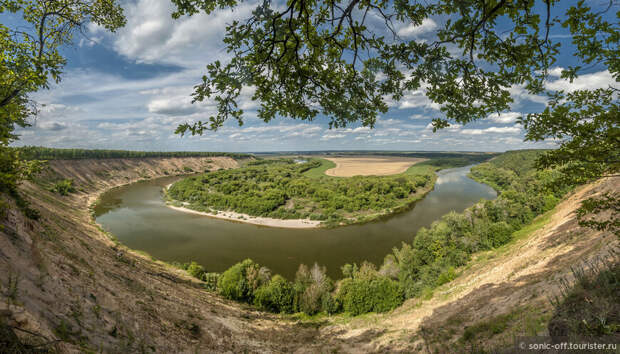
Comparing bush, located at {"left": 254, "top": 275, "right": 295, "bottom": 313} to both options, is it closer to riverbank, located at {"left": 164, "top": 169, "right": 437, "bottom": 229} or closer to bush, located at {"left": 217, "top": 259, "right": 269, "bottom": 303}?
bush, located at {"left": 217, "top": 259, "right": 269, "bottom": 303}

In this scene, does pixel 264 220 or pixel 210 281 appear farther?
pixel 264 220

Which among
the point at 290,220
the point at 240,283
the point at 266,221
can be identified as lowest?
the point at 290,220

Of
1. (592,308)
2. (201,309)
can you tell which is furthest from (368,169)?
(592,308)

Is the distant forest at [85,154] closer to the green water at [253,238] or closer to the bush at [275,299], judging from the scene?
the green water at [253,238]

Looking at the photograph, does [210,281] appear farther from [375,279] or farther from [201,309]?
[375,279]

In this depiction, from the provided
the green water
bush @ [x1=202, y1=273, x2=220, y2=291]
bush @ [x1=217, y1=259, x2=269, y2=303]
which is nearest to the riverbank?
the green water

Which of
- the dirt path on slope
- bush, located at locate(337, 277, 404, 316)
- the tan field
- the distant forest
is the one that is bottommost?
bush, located at locate(337, 277, 404, 316)

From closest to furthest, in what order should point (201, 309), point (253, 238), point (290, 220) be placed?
point (201, 309) < point (253, 238) < point (290, 220)

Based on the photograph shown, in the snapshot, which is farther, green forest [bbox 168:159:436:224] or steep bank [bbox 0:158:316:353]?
green forest [bbox 168:159:436:224]
